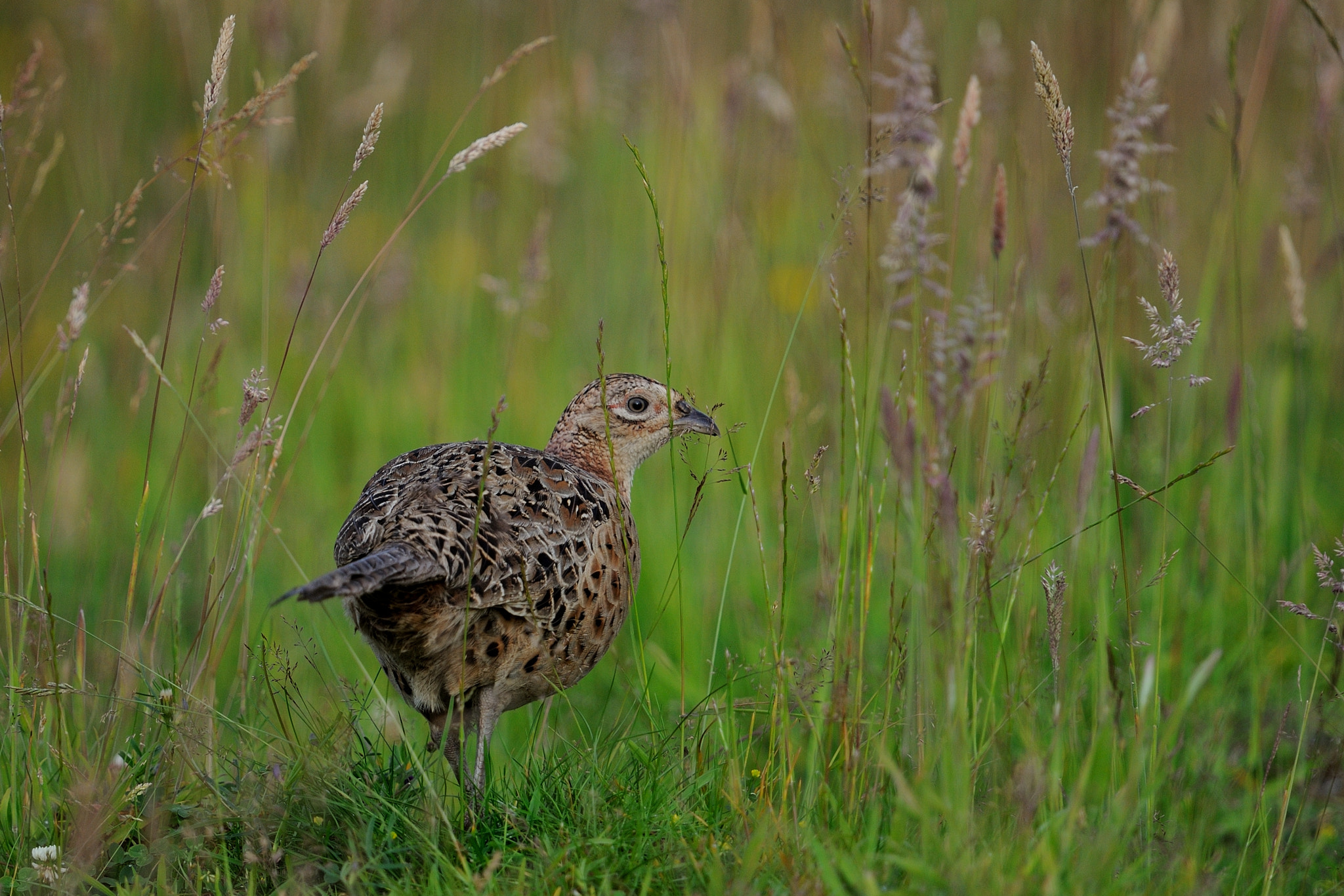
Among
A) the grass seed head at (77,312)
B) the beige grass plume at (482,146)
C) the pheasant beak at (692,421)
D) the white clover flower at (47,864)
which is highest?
the beige grass plume at (482,146)

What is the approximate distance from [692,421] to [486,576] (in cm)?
134

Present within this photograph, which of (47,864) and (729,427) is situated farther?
(729,427)

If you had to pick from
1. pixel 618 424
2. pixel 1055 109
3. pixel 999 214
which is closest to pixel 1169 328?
pixel 999 214

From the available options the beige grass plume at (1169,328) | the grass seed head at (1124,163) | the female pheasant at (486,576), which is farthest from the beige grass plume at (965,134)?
the female pheasant at (486,576)

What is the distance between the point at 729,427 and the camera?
4039 mm

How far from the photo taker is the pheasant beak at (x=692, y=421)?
4199mm

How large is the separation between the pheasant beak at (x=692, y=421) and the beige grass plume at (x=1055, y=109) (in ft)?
5.75

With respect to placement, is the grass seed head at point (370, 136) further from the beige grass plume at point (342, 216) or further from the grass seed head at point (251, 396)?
the grass seed head at point (251, 396)

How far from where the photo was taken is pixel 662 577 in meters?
5.30

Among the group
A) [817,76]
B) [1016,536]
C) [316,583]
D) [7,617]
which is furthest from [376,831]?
[817,76]

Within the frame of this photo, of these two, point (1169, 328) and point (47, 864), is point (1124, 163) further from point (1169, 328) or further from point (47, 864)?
point (47, 864)

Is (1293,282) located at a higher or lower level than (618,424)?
higher

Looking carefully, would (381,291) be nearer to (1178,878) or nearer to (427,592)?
(427,592)

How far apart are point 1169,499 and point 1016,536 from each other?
0.74m
